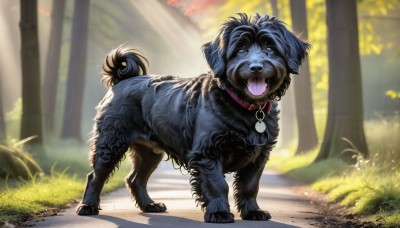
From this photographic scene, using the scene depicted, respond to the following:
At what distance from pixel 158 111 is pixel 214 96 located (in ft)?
3.15

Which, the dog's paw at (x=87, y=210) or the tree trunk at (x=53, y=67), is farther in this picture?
the tree trunk at (x=53, y=67)

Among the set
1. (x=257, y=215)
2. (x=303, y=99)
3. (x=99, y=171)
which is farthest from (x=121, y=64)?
(x=303, y=99)

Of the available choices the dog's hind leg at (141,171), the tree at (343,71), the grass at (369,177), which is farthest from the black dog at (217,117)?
the tree at (343,71)

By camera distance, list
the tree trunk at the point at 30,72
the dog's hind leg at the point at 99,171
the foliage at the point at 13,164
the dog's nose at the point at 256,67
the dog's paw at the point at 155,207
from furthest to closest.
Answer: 1. the tree trunk at the point at 30,72
2. the foliage at the point at 13,164
3. the dog's paw at the point at 155,207
4. the dog's hind leg at the point at 99,171
5. the dog's nose at the point at 256,67

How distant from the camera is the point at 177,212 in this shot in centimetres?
838

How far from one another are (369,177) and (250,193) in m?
4.03

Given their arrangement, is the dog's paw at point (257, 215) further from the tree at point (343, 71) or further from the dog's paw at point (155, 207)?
the tree at point (343, 71)

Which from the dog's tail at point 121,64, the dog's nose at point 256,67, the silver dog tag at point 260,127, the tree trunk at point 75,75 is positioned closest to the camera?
the dog's nose at point 256,67

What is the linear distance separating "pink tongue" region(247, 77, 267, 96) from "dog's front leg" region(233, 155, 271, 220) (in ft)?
2.89

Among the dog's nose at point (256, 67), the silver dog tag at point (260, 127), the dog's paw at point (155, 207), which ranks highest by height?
the dog's nose at point (256, 67)

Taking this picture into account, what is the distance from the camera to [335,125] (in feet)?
49.9

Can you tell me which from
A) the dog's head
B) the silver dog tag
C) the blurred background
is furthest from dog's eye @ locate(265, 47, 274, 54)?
the silver dog tag

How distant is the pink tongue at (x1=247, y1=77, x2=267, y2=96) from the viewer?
6996 millimetres

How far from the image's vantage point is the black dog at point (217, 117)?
7.02 m
